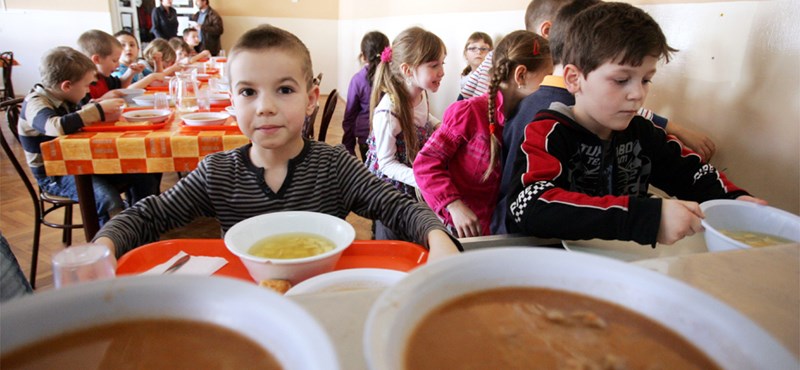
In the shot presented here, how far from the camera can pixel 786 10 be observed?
1326 millimetres

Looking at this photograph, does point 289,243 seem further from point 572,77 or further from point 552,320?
point 572,77

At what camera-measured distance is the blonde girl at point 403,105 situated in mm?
2436

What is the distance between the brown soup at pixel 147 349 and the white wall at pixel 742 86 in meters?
1.63

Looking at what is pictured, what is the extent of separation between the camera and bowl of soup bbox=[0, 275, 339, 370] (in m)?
0.31

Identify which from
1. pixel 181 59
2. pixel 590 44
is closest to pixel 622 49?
pixel 590 44

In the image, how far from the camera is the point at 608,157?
1.33 metres

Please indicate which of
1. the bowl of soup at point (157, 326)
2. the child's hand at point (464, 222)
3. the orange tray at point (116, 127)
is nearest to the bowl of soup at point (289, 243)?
the bowl of soup at point (157, 326)

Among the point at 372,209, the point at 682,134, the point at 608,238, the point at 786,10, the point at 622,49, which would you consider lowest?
the point at 372,209

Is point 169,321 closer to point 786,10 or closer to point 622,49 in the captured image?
point 622,49

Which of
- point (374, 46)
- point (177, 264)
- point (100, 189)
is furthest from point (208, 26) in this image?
point (177, 264)

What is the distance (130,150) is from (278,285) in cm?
171

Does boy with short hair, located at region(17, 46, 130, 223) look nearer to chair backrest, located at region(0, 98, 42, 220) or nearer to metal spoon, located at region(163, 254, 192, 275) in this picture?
chair backrest, located at region(0, 98, 42, 220)

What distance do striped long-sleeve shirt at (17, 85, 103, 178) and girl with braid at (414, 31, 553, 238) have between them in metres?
1.65

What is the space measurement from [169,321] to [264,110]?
1.01 metres
